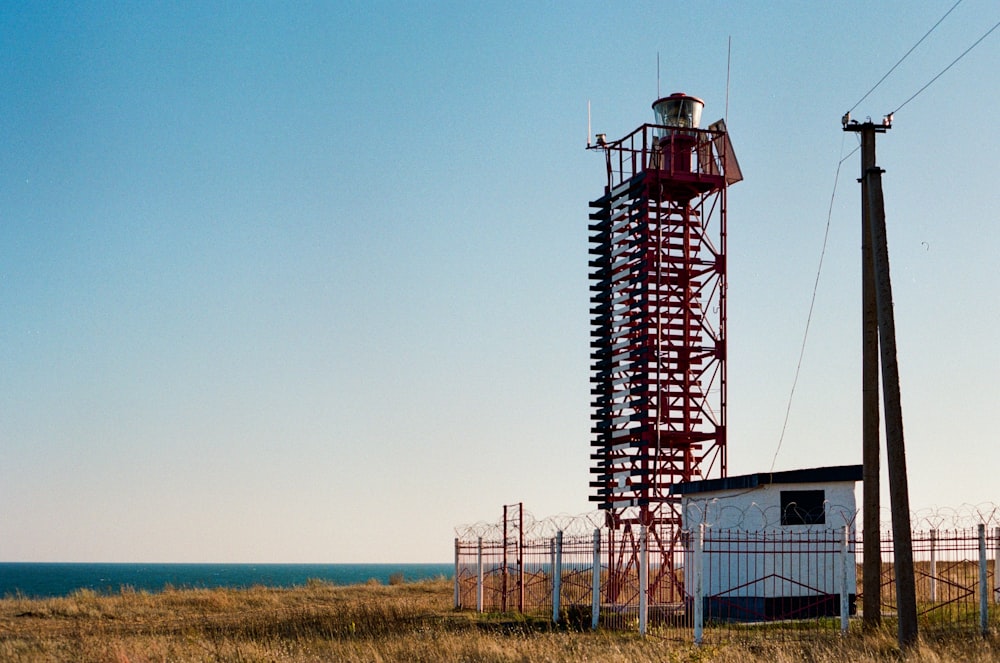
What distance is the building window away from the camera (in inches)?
1125

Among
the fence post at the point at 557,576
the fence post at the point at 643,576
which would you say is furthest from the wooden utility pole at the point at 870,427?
the fence post at the point at 557,576

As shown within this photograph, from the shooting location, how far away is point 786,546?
92.5 feet

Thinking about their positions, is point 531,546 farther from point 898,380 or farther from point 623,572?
point 898,380

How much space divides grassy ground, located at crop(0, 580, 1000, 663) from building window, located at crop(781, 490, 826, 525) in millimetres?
6061

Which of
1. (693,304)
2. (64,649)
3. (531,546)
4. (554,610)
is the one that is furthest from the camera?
(693,304)

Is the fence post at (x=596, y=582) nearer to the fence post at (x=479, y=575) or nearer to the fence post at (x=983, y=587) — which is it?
the fence post at (x=479, y=575)

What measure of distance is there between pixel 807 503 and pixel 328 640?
11385 millimetres

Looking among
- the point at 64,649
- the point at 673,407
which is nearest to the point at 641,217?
the point at 673,407

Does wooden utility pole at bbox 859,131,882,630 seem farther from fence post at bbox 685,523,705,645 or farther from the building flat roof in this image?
the building flat roof

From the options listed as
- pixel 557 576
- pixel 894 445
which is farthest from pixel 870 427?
pixel 557 576

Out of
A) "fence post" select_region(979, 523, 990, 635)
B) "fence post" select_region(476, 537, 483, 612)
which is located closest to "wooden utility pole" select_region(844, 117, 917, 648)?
"fence post" select_region(979, 523, 990, 635)

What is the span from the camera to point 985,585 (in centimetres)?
2380

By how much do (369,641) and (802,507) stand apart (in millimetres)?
11056

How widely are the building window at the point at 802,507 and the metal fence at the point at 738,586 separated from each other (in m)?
0.38
